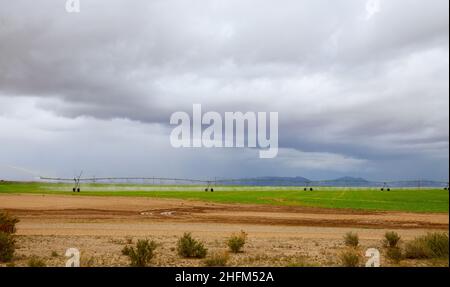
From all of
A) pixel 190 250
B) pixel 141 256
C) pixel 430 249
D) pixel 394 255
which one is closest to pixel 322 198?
pixel 430 249

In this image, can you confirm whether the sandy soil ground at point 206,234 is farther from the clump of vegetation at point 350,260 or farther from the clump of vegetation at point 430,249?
the clump of vegetation at point 430,249

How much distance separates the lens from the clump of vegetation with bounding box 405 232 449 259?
2183cm

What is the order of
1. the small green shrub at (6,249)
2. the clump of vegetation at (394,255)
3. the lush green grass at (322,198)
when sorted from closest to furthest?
the small green shrub at (6,249) → the clump of vegetation at (394,255) → the lush green grass at (322,198)

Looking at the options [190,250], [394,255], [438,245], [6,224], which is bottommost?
[394,255]

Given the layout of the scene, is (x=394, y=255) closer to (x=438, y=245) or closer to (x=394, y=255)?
(x=394, y=255)

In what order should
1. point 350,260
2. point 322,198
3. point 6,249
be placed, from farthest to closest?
point 322,198 → point 6,249 → point 350,260

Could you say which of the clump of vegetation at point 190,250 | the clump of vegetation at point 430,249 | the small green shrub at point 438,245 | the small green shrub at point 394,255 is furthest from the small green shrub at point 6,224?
the small green shrub at point 438,245

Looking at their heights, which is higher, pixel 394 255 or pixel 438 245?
pixel 438 245

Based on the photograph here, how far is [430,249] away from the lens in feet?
72.6

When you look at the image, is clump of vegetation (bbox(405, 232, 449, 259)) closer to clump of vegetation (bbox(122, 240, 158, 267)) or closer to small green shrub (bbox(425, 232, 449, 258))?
small green shrub (bbox(425, 232, 449, 258))

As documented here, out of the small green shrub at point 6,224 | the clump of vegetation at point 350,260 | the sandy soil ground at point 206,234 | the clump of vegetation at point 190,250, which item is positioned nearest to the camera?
the clump of vegetation at point 350,260

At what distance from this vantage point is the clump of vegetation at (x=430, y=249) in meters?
21.8

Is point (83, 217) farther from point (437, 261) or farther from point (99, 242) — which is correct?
point (437, 261)
